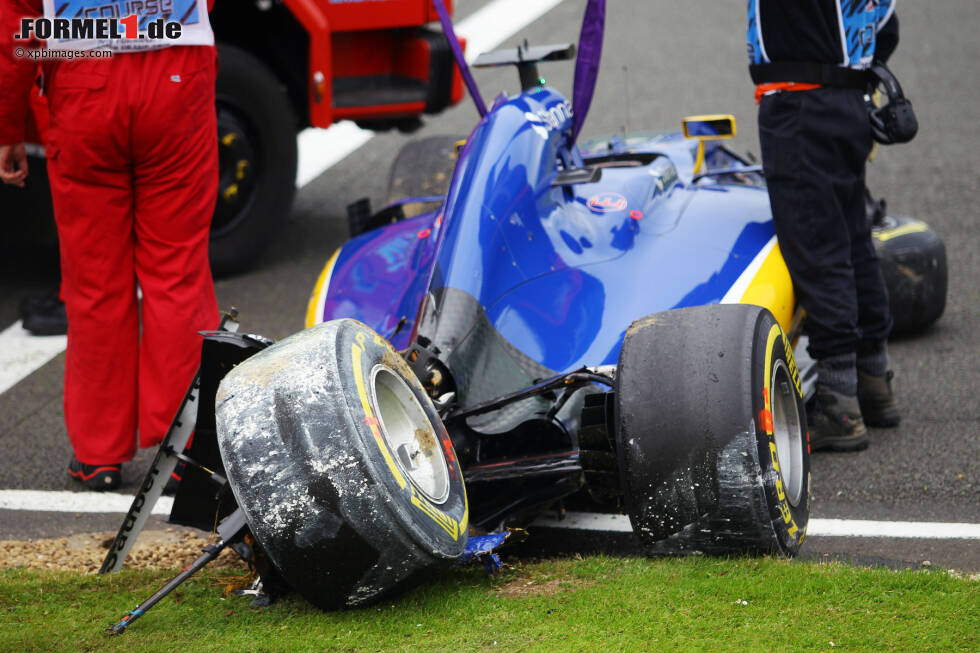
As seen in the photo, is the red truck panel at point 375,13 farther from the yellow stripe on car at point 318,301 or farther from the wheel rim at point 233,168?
the yellow stripe on car at point 318,301

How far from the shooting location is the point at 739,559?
324 centimetres

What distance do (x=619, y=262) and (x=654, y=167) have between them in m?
0.78

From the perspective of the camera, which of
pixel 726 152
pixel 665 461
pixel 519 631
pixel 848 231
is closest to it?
pixel 519 631

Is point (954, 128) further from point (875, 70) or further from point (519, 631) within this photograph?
point (519, 631)

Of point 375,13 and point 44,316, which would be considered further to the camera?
point 375,13

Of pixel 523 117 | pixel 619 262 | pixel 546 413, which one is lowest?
pixel 546 413

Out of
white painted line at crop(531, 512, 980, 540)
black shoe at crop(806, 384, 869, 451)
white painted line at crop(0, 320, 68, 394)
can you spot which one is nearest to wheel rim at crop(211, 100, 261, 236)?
white painted line at crop(0, 320, 68, 394)

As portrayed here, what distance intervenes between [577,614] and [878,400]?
2402 mm

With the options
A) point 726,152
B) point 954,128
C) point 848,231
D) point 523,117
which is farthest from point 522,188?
point 954,128

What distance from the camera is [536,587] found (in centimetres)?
323

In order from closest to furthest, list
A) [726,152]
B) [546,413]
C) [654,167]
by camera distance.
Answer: [546,413]
[654,167]
[726,152]

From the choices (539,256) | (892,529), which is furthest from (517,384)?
(892,529)

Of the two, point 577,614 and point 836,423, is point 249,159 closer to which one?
point 836,423

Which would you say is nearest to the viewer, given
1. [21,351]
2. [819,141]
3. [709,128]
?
[819,141]
